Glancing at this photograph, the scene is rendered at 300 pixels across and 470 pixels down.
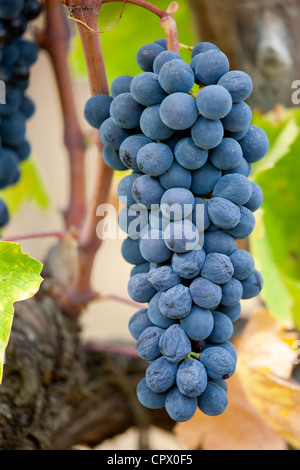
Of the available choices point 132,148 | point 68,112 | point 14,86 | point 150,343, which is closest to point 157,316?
point 150,343

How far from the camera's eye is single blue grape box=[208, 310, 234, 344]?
12.9 inches

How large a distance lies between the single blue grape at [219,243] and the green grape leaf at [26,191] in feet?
1.84

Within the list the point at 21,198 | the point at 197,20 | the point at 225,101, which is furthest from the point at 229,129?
the point at 21,198

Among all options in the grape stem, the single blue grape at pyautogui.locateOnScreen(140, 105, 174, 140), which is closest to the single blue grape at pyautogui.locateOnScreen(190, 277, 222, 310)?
the single blue grape at pyautogui.locateOnScreen(140, 105, 174, 140)

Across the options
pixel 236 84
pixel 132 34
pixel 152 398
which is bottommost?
pixel 152 398

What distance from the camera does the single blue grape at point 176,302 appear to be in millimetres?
305

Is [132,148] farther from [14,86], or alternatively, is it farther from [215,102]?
[14,86]

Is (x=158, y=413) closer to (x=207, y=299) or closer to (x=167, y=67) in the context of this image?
(x=207, y=299)

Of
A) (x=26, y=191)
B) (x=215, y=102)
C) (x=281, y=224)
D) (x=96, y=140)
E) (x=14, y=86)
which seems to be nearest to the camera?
(x=215, y=102)

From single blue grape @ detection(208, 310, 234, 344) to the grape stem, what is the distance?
0.41 metres

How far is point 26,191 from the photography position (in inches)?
33.8

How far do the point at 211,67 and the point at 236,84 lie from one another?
21mm

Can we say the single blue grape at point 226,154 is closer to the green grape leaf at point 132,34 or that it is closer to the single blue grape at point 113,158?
the single blue grape at point 113,158

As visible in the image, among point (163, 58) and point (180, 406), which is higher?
point (163, 58)
